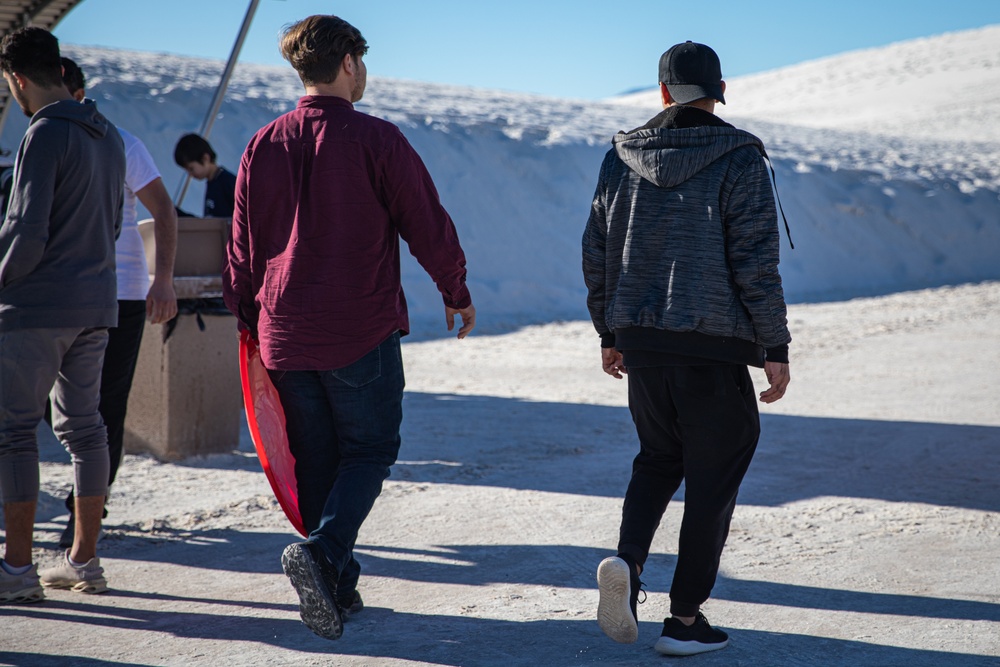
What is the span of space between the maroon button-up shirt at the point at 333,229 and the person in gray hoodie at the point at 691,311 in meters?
0.56

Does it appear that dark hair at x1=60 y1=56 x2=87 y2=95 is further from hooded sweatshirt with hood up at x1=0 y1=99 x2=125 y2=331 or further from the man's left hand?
the man's left hand

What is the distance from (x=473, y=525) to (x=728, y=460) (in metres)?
1.73

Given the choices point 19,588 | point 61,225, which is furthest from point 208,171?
point 19,588

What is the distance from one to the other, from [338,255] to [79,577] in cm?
151

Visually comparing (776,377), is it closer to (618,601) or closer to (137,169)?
(618,601)

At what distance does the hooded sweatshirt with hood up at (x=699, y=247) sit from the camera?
105 inches

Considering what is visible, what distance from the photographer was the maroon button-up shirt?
2873 mm

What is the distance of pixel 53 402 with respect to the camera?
3.43m

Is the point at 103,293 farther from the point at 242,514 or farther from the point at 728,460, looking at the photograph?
the point at 728,460

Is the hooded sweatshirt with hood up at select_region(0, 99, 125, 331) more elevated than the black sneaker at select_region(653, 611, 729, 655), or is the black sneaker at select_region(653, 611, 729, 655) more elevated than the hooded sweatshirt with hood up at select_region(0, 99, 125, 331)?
the hooded sweatshirt with hood up at select_region(0, 99, 125, 331)

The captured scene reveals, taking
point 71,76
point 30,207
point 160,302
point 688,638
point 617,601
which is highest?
point 71,76

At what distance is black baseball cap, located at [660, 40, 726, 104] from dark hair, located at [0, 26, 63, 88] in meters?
1.94

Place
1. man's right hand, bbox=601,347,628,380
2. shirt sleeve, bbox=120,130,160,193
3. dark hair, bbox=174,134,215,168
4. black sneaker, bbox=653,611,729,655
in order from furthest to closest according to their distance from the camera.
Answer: dark hair, bbox=174,134,215,168, shirt sleeve, bbox=120,130,160,193, man's right hand, bbox=601,347,628,380, black sneaker, bbox=653,611,729,655

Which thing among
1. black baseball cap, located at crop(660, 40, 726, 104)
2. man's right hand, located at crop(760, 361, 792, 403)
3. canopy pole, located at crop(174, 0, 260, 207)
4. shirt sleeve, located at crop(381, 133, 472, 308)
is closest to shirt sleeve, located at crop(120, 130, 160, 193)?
shirt sleeve, located at crop(381, 133, 472, 308)
